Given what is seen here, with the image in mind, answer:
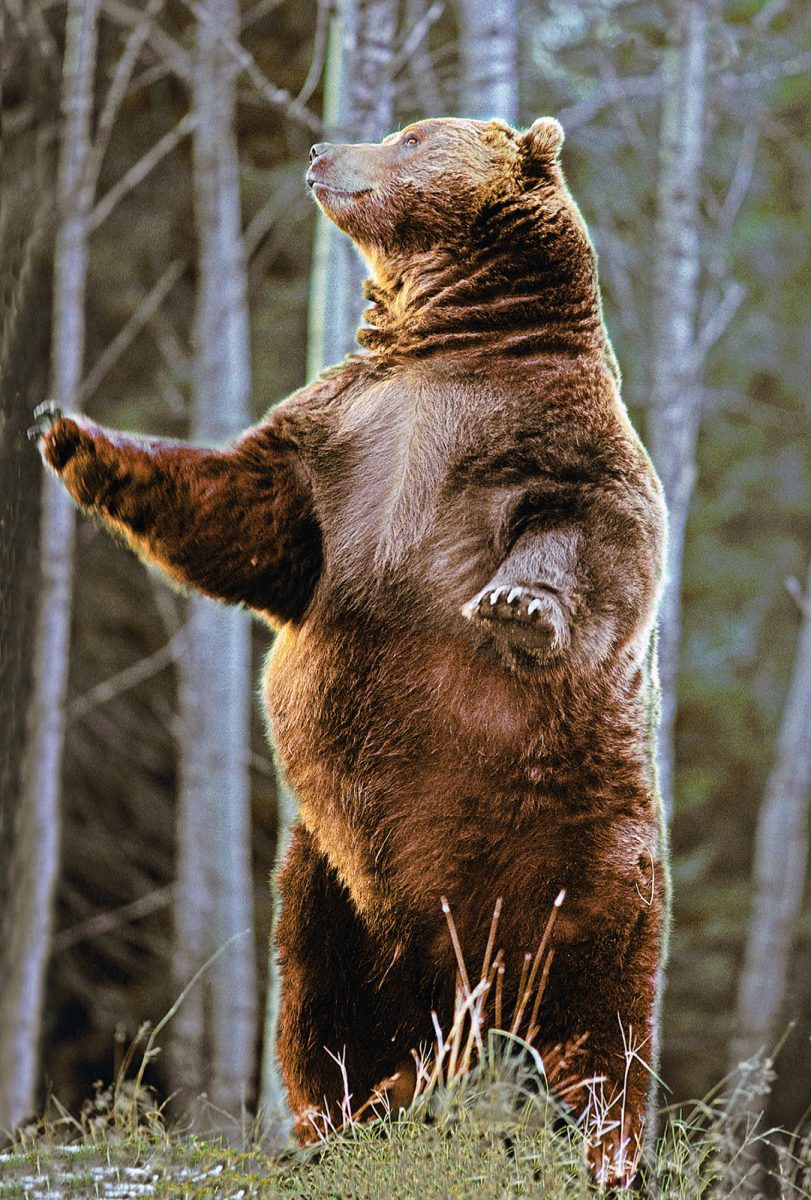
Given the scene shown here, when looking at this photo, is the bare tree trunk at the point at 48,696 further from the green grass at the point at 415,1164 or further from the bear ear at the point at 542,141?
the bear ear at the point at 542,141

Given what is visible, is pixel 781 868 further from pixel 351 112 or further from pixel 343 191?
pixel 343 191

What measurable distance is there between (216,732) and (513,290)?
4.62 meters

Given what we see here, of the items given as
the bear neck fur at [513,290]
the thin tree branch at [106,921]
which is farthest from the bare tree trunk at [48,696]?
the bear neck fur at [513,290]

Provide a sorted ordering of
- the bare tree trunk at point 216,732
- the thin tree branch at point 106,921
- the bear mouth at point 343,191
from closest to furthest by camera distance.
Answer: the bear mouth at point 343,191, the bare tree trunk at point 216,732, the thin tree branch at point 106,921

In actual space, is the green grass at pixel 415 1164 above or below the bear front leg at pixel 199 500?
below

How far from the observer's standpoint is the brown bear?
8.82 feet

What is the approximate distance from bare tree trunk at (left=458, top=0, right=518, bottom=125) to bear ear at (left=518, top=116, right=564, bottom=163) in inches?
70.7

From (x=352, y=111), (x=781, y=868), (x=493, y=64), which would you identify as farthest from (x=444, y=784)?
(x=781, y=868)

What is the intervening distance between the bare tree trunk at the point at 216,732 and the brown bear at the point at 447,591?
4.05 m

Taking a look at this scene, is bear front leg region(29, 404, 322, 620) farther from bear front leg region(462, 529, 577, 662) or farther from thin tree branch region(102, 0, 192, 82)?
thin tree branch region(102, 0, 192, 82)

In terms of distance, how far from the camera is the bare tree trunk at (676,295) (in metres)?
5.50

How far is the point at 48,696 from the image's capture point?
6.87 metres

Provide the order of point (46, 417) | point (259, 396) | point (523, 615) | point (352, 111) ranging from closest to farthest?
point (523, 615)
point (46, 417)
point (352, 111)
point (259, 396)

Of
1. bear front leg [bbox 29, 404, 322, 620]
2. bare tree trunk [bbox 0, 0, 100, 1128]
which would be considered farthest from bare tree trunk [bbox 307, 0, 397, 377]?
bare tree trunk [bbox 0, 0, 100, 1128]
